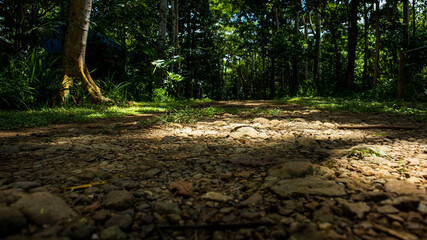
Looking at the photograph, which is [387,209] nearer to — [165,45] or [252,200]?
[252,200]

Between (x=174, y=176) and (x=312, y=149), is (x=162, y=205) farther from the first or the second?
(x=312, y=149)

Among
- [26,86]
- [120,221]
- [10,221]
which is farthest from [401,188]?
[26,86]

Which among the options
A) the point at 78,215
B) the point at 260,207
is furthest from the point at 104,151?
the point at 260,207

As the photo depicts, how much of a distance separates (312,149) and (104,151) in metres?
1.61

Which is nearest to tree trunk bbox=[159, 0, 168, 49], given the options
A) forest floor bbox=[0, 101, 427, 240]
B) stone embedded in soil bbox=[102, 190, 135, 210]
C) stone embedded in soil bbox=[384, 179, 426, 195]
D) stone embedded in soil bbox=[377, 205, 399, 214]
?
forest floor bbox=[0, 101, 427, 240]

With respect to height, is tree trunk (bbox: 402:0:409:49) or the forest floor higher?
tree trunk (bbox: 402:0:409:49)

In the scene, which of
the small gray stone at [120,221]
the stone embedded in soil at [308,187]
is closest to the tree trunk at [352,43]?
the stone embedded in soil at [308,187]

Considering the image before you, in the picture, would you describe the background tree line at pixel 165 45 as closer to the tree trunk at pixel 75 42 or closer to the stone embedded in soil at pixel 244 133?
the tree trunk at pixel 75 42

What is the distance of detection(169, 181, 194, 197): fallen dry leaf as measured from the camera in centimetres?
108

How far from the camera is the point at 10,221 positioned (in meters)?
0.73

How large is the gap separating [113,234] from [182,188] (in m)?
0.39

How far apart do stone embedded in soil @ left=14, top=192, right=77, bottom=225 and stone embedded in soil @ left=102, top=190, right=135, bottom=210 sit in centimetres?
13

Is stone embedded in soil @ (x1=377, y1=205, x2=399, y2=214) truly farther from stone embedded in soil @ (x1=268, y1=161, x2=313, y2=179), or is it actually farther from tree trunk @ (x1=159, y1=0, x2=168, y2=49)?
tree trunk @ (x1=159, y1=0, x2=168, y2=49)

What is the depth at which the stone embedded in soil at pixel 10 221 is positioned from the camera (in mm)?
710
